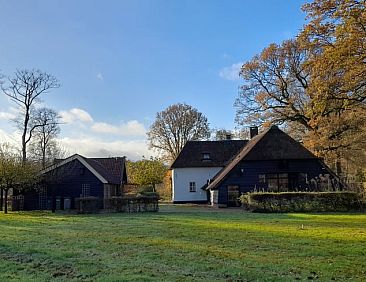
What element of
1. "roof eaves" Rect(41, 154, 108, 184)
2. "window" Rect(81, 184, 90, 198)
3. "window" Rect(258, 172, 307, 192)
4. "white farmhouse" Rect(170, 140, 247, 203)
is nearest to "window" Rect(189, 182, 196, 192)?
"white farmhouse" Rect(170, 140, 247, 203)

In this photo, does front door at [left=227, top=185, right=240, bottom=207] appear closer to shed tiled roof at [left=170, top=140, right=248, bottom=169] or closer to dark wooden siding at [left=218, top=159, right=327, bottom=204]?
dark wooden siding at [left=218, top=159, right=327, bottom=204]

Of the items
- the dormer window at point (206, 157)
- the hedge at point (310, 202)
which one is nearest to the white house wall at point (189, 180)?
the dormer window at point (206, 157)

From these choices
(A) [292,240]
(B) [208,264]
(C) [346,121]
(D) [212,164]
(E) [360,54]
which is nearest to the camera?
(B) [208,264]

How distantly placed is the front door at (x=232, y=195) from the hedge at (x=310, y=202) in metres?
7.54

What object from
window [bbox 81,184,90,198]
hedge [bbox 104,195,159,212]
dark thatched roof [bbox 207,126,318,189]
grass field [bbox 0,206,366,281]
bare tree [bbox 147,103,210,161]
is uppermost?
bare tree [bbox 147,103,210,161]

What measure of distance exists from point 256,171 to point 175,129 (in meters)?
21.7

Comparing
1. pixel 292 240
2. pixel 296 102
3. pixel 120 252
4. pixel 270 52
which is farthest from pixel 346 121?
pixel 120 252

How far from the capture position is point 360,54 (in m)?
17.5

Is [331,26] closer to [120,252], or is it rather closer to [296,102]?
[120,252]

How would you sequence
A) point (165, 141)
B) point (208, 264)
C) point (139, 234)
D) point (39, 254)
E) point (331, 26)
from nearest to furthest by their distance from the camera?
point (208, 264) → point (39, 254) → point (139, 234) → point (331, 26) → point (165, 141)

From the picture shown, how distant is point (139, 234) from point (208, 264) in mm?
5787

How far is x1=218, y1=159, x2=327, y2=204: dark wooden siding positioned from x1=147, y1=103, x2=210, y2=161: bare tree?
20.6 metres

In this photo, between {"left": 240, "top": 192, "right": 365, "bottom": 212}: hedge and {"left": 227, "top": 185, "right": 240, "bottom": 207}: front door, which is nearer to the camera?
{"left": 240, "top": 192, "right": 365, "bottom": 212}: hedge

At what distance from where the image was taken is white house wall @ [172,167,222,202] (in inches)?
1692
